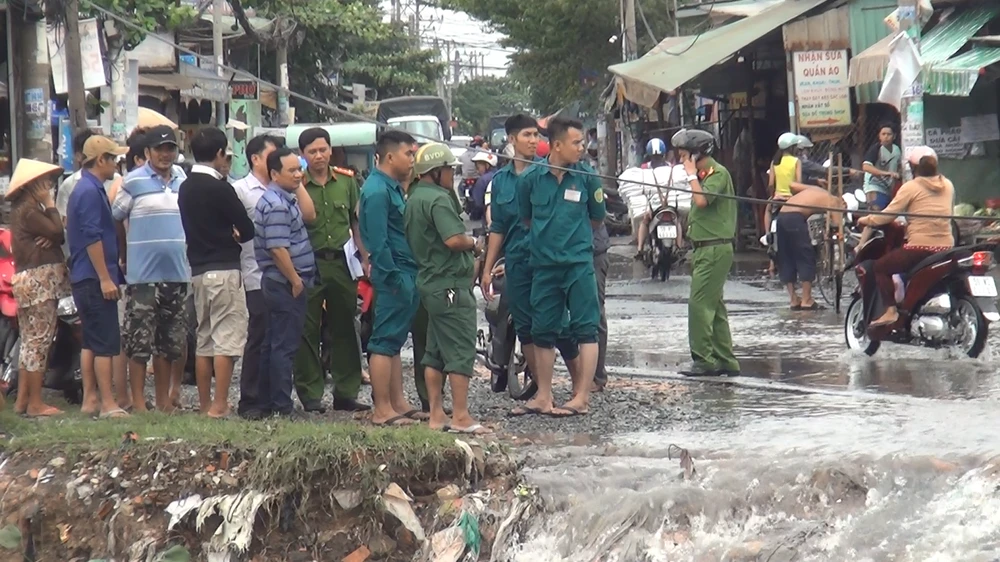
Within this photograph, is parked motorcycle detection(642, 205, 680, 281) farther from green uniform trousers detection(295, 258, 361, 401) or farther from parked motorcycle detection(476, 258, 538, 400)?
green uniform trousers detection(295, 258, 361, 401)

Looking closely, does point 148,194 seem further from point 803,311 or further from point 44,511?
point 803,311

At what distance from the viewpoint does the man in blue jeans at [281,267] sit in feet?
24.9

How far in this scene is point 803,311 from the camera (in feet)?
43.7

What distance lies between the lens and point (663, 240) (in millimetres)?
16875

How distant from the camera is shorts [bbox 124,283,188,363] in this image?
7.82 metres

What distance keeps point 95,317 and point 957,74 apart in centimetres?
1088

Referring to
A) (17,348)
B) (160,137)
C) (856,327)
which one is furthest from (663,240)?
(160,137)

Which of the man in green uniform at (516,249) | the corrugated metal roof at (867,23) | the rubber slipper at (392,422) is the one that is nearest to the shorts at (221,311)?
the rubber slipper at (392,422)

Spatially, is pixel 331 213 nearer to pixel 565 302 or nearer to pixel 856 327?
pixel 565 302

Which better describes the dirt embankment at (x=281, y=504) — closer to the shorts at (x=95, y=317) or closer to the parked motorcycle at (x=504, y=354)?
the shorts at (x=95, y=317)

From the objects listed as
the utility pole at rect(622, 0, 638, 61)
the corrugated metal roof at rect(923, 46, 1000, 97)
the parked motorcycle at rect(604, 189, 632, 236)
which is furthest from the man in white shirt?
the utility pole at rect(622, 0, 638, 61)

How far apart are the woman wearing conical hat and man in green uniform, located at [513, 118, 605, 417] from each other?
9.07 feet

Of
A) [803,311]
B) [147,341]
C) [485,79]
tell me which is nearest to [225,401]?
[147,341]

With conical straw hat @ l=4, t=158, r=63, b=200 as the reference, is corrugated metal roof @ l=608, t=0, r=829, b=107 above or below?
above
